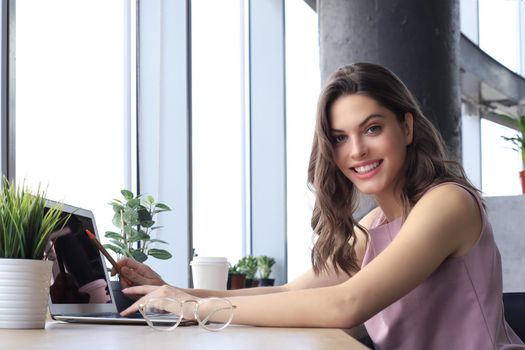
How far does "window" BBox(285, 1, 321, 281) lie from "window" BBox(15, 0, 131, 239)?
7.90 ft

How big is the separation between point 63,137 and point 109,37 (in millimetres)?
837

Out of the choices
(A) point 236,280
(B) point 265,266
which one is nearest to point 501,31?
(B) point 265,266

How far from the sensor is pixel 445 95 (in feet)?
11.9

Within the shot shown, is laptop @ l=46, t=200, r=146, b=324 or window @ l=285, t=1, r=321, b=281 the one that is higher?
window @ l=285, t=1, r=321, b=281

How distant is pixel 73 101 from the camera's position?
154 inches

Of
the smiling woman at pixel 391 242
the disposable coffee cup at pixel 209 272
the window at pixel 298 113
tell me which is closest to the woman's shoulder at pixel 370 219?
the smiling woman at pixel 391 242

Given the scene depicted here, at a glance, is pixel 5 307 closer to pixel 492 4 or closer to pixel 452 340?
pixel 452 340

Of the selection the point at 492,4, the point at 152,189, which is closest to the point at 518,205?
the point at 152,189

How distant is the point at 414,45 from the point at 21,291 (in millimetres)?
2562

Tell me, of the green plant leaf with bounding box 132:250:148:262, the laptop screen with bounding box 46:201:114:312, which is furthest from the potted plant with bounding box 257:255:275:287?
the laptop screen with bounding box 46:201:114:312

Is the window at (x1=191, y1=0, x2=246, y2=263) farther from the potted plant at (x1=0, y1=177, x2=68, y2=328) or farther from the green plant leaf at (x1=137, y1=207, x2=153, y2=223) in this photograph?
the potted plant at (x1=0, y1=177, x2=68, y2=328)

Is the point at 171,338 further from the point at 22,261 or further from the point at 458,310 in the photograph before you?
the point at 458,310

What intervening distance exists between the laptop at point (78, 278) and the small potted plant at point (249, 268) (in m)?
3.99

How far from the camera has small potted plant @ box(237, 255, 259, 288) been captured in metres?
6.16
